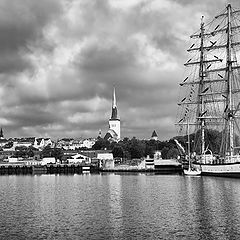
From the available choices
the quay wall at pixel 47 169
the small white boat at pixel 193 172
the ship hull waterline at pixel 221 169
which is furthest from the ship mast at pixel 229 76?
the quay wall at pixel 47 169

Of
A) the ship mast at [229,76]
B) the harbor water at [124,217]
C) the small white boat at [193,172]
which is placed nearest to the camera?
the harbor water at [124,217]

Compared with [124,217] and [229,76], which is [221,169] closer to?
[229,76]

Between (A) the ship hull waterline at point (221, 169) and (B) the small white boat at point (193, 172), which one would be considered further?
(B) the small white boat at point (193, 172)

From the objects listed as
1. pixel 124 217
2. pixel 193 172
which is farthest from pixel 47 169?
pixel 124 217

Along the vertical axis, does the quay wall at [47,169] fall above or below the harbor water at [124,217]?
above

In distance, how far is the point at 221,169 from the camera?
102 m

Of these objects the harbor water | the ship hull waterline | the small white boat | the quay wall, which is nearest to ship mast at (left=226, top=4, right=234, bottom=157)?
the ship hull waterline

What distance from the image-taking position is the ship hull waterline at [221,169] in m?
95.0

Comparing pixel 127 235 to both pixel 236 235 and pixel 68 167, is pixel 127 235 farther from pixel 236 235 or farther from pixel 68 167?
pixel 68 167

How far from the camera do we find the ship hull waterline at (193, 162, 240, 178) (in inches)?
3740

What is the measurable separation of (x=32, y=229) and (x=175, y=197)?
24.6 metres

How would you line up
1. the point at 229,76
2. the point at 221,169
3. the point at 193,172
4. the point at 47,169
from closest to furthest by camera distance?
the point at 221,169 → the point at 229,76 → the point at 193,172 → the point at 47,169

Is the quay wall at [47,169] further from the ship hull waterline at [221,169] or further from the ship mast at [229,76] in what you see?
the ship mast at [229,76]

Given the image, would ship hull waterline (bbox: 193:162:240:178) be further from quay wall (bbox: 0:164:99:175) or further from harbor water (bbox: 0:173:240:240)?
quay wall (bbox: 0:164:99:175)
